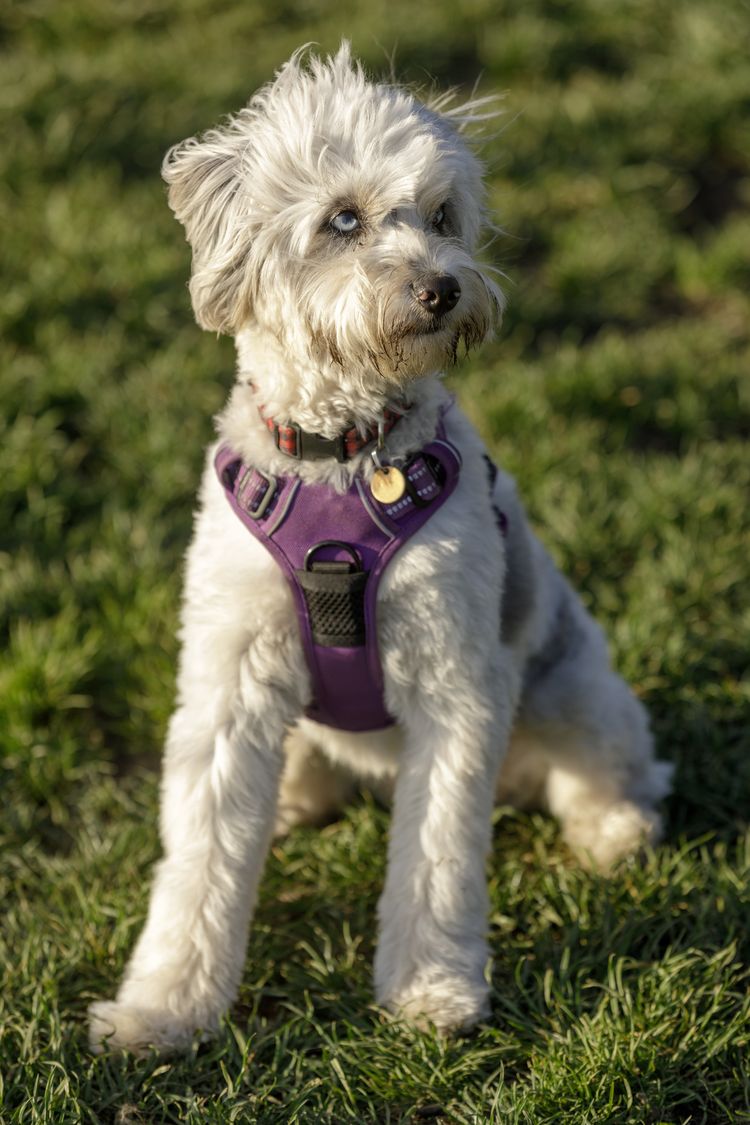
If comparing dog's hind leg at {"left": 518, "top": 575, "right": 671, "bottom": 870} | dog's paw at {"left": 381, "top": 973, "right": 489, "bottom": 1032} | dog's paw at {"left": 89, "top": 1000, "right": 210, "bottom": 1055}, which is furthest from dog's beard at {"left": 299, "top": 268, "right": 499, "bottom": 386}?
dog's paw at {"left": 89, "top": 1000, "right": 210, "bottom": 1055}

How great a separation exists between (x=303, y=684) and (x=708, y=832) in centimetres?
164

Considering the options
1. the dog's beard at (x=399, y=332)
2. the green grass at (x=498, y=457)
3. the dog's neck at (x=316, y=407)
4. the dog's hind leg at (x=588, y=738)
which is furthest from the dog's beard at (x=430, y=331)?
the dog's hind leg at (x=588, y=738)

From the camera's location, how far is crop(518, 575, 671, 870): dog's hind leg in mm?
4012

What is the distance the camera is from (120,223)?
703 cm

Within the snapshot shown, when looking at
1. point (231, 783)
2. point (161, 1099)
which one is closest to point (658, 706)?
point (231, 783)

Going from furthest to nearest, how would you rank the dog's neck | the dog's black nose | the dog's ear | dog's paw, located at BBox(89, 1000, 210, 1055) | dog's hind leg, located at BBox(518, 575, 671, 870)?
dog's hind leg, located at BBox(518, 575, 671, 870)
dog's paw, located at BBox(89, 1000, 210, 1055)
the dog's neck
the dog's ear
the dog's black nose

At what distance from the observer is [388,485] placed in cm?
330

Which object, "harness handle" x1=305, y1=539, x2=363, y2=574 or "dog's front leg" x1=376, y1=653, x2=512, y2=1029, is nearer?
"harness handle" x1=305, y1=539, x2=363, y2=574

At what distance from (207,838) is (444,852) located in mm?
655

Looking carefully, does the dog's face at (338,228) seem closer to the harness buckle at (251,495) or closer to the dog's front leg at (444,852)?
the harness buckle at (251,495)

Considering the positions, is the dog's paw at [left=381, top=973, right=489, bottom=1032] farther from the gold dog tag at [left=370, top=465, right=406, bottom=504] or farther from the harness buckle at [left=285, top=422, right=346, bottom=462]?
the harness buckle at [left=285, top=422, right=346, bottom=462]

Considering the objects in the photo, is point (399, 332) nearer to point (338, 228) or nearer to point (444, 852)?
point (338, 228)

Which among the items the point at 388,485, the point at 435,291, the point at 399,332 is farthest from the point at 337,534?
the point at 435,291

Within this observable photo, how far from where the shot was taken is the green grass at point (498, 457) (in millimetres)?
3338
